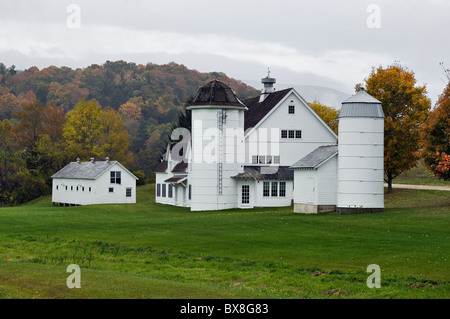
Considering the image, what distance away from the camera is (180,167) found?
6438 centimetres

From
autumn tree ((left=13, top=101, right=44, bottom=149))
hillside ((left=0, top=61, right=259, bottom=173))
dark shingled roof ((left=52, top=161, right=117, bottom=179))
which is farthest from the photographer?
hillside ((left=0, top=61, right=259, bottom=173))

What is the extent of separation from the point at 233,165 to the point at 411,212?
18.2 m

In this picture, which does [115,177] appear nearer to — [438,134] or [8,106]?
[438,134]

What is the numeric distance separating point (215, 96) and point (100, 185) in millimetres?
21715

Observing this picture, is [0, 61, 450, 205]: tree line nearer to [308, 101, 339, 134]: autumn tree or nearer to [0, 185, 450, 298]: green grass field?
[308, 101, 339, 134]: autumn tree

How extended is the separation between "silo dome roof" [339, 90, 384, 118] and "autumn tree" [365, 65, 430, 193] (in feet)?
38.3

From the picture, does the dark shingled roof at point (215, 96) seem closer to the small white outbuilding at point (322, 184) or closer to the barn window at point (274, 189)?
the barn window at point (274, 189)

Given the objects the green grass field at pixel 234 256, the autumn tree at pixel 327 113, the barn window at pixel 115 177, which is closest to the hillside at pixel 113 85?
the autumn tree at pixel 327 113

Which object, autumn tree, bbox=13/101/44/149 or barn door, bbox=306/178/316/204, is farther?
autumn tree, bbox=13/101/44/149

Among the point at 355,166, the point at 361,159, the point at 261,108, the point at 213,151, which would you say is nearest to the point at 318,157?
the point at 355,166

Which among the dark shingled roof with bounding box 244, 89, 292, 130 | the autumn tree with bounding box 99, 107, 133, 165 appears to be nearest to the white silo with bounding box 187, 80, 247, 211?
the dark shingled roof with bounding box 244, 89, 292, 130

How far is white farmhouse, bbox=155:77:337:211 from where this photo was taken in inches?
2133
